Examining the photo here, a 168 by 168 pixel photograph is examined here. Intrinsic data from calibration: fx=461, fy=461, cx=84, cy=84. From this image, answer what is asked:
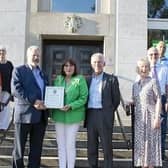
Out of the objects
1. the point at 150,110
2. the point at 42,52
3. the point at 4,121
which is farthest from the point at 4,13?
the point at 150,110

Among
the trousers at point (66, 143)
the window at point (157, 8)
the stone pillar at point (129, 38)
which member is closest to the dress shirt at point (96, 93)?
the trousers at point (66, 143)

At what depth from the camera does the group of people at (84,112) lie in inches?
250

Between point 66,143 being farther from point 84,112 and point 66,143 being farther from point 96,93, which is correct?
point 96,93

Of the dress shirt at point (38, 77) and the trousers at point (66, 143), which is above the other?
the dress shirt at point (38, 77)

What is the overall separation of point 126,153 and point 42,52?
15.2ft

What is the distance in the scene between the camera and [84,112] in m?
6.63

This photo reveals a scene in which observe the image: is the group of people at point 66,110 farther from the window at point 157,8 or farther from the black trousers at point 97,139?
the window at point 157,8

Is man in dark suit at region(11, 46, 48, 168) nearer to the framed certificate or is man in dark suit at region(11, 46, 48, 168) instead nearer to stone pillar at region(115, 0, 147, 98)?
the framed certificate

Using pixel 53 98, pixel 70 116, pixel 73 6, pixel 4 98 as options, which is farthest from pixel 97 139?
pixel 73 6

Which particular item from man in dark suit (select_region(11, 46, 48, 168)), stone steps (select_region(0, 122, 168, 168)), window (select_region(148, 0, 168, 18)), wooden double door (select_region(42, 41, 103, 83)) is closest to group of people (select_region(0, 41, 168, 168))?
man in dark suit (select_region(11, 46, 48, 168))

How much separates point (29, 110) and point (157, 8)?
6.72 metres

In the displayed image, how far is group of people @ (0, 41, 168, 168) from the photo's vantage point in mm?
6348

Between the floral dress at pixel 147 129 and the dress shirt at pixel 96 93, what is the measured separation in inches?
21.7

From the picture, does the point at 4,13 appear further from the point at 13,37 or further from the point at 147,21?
the point at 147,21
